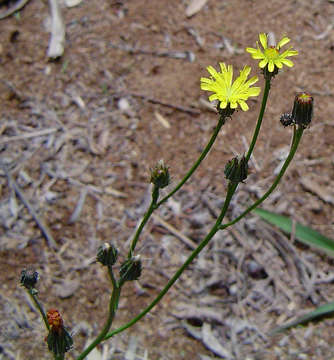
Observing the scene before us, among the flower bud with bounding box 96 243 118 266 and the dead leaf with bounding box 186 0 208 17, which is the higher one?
the dead leaf with bounding box 186 0 208 17

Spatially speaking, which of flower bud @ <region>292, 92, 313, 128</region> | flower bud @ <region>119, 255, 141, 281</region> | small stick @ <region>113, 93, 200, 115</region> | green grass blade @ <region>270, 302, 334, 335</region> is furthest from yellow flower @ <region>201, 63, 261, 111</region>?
small stick @ <region>113, 93, 200, 115</region>

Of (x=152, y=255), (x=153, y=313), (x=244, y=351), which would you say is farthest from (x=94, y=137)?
(x=244, y=351)

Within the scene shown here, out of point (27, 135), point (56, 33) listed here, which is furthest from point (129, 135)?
point (56, 33)

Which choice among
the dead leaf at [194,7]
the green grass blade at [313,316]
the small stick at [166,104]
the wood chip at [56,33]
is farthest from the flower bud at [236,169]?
the dead leaf at [194,7]

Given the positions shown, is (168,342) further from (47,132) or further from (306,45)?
(306,45)

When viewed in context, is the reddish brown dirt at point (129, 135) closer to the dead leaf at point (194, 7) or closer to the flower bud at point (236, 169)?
the dead leaf at point (194, 7)

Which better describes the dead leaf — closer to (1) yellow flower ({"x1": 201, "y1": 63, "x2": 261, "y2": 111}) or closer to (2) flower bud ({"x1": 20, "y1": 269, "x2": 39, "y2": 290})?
(1) yellow flower ({"x1": 201, "y1": 63, "x2": 261, "y2": 111})
